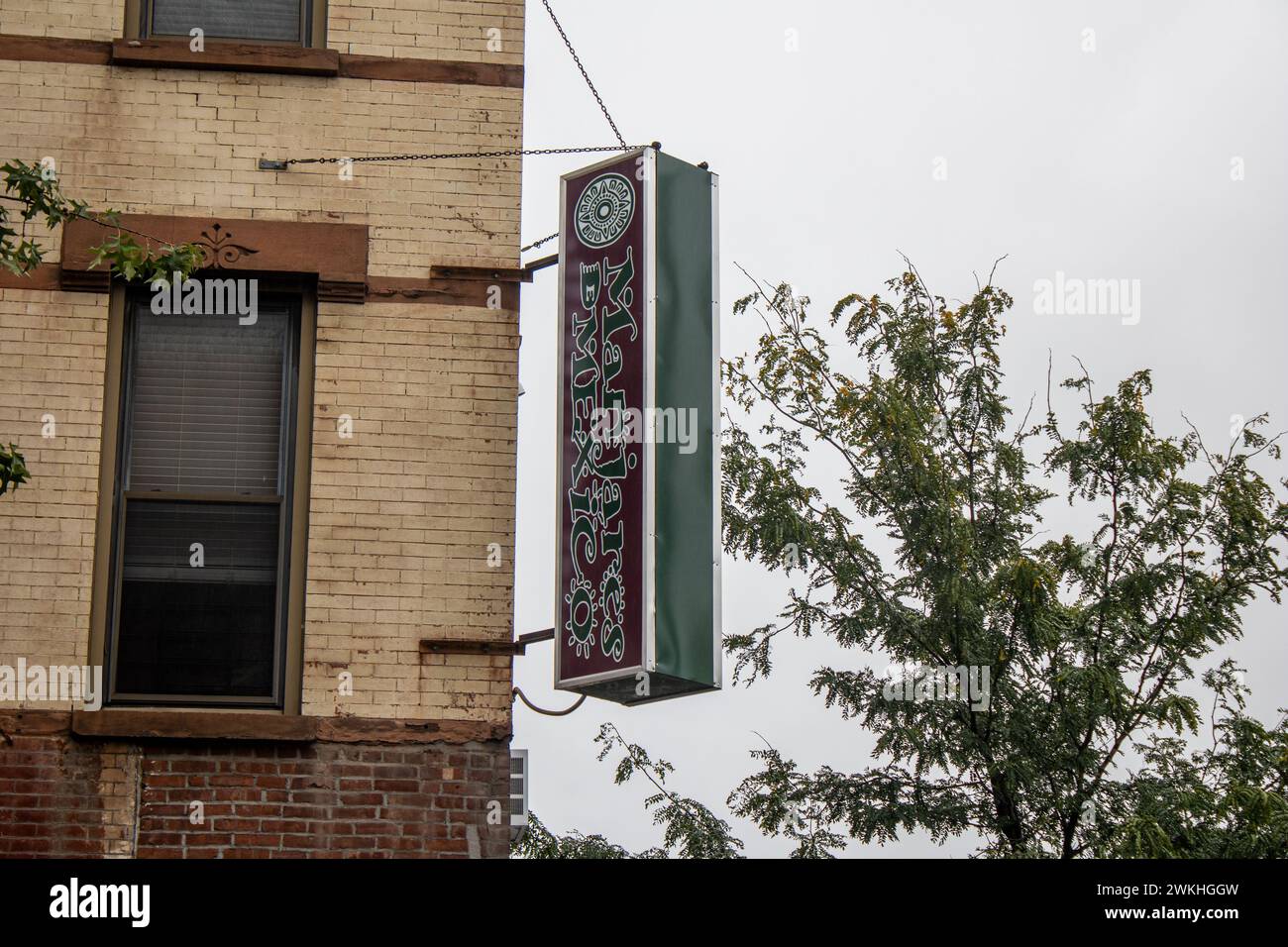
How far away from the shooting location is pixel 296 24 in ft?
32.6

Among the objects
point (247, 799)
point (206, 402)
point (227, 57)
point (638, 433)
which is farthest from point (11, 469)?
point (227, 57)

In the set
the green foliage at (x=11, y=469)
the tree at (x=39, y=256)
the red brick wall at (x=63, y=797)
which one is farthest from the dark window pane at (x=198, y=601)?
the green foliage at (x=11, y=469)

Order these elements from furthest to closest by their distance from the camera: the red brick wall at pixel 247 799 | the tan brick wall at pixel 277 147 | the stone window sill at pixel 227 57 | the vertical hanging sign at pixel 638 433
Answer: the stone window sill at pixel 227 57, the tan brick wall at pixel 277 147, the red brick wall at pixel 247 799, the vertical hanging sign at pixel 638 433

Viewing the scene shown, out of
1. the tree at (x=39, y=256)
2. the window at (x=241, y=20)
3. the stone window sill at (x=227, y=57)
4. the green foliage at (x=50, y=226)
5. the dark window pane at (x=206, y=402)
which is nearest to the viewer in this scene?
the tree at (x=39, y=256)

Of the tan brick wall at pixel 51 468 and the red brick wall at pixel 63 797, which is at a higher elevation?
the tan brick wall at pixel 51 468

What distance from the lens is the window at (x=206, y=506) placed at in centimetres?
880

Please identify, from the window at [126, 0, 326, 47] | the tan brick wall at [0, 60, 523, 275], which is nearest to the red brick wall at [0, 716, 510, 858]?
the tan brick wall at [0, 60, 523, 275]

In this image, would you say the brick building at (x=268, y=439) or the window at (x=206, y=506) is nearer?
the brick building at (x=268, y=439)

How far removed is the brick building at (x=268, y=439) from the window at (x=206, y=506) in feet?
0.05

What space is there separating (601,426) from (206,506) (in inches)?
87.5

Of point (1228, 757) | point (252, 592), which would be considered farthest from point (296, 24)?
point (1228, 757)

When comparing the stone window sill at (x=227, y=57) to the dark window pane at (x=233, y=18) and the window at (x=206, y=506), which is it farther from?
the window at (x=206, y=506)

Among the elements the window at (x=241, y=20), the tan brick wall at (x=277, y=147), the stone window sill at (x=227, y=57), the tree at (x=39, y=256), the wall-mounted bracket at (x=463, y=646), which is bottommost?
the wall-mounted bracket at (x=463, y=646)
